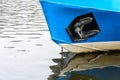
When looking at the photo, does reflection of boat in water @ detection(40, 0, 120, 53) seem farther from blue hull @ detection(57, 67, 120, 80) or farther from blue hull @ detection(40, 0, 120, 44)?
blue hull @ detection(57, 67, 120, 80)

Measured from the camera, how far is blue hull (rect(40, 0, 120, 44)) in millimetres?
10234

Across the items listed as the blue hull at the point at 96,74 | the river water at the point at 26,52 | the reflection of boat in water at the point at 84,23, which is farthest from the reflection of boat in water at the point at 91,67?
the river water at the point at 26,52

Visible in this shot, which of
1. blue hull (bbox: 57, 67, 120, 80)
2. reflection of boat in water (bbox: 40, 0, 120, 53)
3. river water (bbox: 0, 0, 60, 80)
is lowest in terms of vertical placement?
river water (bbox: 0, 0, 60, 80)

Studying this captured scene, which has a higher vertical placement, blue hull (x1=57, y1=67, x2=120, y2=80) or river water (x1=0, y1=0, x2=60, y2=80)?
blue hull (x1=57, y1=67, x2=120, y2=80)

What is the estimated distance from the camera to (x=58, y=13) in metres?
10.5

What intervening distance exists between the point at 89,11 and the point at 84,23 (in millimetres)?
555

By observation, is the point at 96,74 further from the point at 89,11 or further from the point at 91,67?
the point at 89,11

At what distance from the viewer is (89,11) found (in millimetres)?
10336

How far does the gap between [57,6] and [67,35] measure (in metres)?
1.03

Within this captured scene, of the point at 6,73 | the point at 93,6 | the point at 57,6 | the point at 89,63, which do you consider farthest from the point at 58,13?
the point at 6,73

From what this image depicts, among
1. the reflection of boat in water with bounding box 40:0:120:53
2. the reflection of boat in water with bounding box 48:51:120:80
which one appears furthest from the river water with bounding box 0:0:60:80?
the reflection of boat in water with bounding box 40:0:120:53

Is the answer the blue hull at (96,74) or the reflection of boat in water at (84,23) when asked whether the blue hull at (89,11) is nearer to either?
the reflection of boat in water at (84,23)

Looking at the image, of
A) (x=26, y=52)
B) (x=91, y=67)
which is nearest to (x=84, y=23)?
(x=91, y=67)

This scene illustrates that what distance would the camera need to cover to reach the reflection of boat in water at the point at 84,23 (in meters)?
10.3
